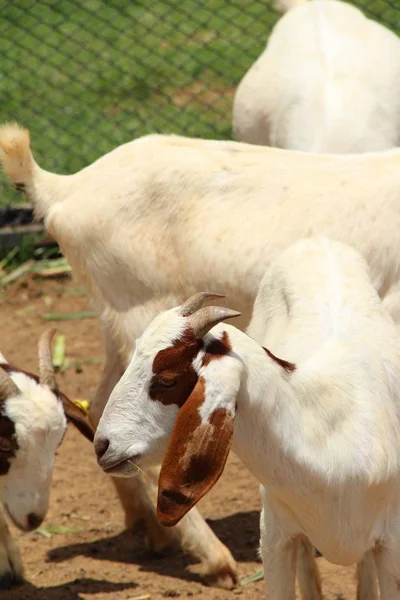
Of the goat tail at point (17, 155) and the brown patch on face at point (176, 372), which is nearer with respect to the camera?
the brown patch on face at point (176, 372)

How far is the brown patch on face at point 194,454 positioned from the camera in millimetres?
3135

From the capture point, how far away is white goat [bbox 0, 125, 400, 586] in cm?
461

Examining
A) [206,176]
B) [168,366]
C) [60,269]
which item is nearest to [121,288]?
[206,176]

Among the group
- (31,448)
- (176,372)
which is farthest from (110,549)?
(176,372)

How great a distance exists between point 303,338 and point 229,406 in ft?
2.55

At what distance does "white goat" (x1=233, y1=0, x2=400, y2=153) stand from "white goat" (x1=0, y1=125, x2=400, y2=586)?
112cm

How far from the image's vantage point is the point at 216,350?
327 cm

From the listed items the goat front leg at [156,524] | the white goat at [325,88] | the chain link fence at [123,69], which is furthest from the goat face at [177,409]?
the chain link fence at [123,69]

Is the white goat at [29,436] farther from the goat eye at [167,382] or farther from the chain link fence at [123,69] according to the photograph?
the chain link fence at [123,69]

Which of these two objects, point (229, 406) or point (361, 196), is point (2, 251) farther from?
point (229, 406)

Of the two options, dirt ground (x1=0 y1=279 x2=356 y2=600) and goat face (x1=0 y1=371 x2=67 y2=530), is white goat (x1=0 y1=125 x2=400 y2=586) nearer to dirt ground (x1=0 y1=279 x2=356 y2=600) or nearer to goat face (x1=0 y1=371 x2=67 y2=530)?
dirt ground (x1=0 y1=279 x2=356 y2=600)

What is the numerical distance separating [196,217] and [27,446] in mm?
1089

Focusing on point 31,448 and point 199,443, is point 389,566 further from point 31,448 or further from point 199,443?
point 31,448

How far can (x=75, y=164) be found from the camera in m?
8.77
